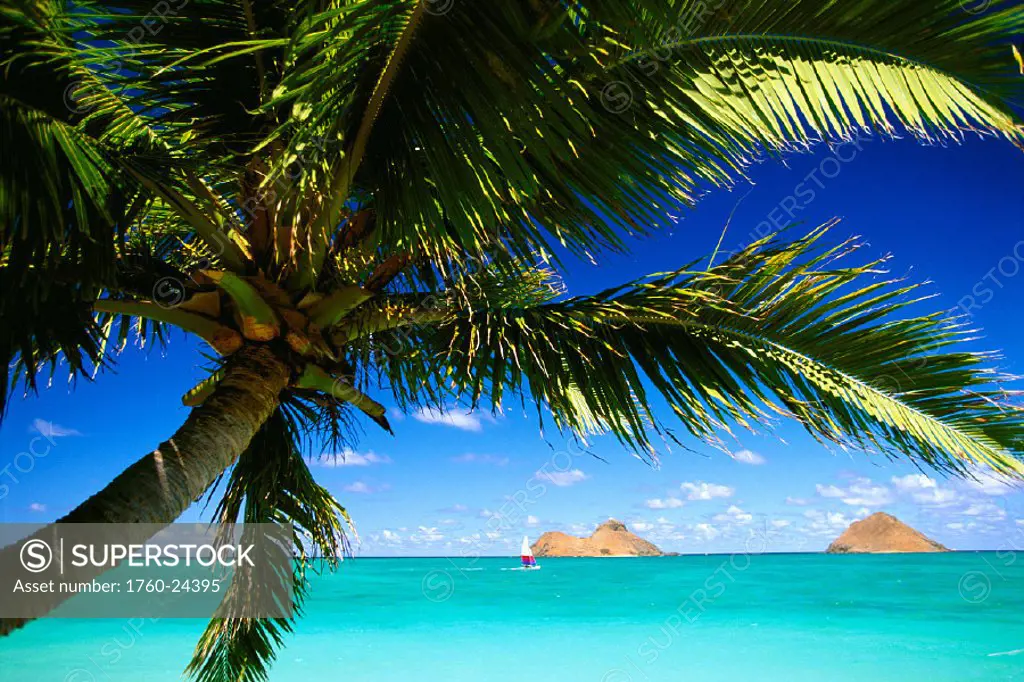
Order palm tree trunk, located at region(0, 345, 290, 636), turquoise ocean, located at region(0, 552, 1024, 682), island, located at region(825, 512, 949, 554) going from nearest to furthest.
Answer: palm tree trunk, located at region(0, 345, 290, 636)
turquoise ocean, located at region(0, 552, 1024, 682)
island, located at region(825, 512, 949, 554)

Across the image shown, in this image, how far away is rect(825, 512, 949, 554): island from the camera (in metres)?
72.7

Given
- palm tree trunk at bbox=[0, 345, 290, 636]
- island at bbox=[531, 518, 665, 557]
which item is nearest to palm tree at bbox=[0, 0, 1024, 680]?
palm tree trunk at bbox=[0, 345, 290, 636]

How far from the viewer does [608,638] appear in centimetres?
2042

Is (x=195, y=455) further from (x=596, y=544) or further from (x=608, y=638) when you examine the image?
(x=596, y=544)

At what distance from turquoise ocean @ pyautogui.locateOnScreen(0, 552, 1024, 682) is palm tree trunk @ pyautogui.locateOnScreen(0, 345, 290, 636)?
6982 mm

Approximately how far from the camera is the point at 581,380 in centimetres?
360

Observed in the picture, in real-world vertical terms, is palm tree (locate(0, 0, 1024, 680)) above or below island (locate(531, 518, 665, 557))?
below

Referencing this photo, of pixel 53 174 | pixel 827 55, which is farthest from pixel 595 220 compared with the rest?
pixel 53 174

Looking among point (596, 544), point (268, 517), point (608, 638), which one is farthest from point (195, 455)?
point (596, 544)

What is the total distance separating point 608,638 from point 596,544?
60.4m

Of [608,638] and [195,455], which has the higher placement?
[608,638]

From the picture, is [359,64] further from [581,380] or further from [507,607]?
[507,607]

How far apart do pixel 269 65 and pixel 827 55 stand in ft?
7.34

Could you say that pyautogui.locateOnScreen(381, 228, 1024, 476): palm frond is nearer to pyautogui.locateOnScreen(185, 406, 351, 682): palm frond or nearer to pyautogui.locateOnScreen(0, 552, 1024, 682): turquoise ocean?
pyautogui.locateOnScreen(185, 406, 351, 682): palm frond
